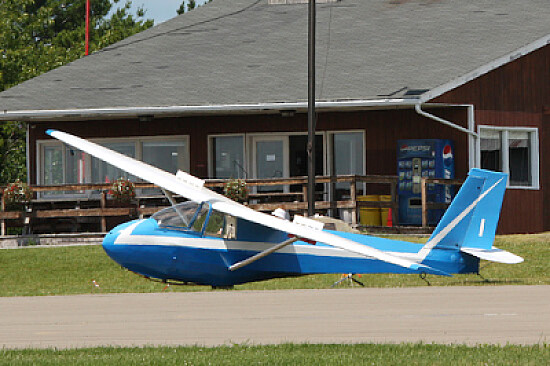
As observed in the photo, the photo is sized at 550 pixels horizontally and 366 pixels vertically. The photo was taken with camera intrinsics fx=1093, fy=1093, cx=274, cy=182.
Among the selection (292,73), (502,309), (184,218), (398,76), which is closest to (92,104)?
(292,73)

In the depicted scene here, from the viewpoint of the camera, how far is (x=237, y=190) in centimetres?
2569

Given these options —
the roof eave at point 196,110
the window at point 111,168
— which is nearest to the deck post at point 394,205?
the roof eave at point 196,110

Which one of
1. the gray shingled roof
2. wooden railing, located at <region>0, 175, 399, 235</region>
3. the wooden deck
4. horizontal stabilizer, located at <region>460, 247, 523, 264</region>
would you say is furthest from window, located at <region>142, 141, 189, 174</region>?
horizontal stabilizer, located at <region>460, 247, 523, 264</region>

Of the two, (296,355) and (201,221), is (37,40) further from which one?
(296,355)

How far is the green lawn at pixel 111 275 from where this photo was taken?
18172 mm

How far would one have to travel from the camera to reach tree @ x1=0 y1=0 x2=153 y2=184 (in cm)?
4684

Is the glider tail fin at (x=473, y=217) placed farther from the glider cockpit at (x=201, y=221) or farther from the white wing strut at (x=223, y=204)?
the glider cockpit at (x=201, y=221)

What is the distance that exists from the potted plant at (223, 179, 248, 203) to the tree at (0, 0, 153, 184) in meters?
11.2

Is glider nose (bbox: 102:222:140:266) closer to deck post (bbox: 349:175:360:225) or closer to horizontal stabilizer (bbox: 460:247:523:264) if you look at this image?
horizontal stabilizer (bbox: 460:247:523:264)

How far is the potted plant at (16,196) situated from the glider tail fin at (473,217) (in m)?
13.3

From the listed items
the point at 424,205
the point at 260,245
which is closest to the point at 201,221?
the point at 260,245

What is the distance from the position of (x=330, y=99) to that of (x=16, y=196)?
7.91m

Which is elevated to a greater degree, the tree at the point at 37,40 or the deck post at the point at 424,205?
the tree at the point at 37,40

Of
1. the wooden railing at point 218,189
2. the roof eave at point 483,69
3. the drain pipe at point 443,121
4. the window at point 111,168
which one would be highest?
the roof eave at point 483,69
